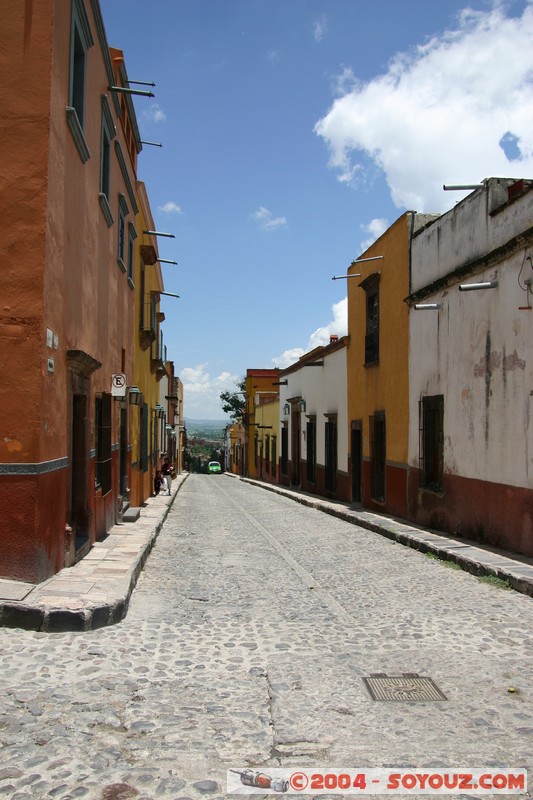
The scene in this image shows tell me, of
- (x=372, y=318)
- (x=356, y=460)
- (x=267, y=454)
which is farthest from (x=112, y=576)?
(x=267, y=454)

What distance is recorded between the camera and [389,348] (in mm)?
14695

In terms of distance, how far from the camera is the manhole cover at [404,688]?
14.0 feet

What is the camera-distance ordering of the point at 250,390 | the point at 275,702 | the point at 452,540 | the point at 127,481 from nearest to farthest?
the point at 275,702 → the point at 452,540 → the point at 127,481 → the point at 250,390

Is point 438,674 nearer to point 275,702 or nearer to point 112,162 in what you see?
point 275,702

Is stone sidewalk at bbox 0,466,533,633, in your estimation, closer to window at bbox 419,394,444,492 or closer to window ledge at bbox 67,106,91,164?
window at bbox 419,394,444,492

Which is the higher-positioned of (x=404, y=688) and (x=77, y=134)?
(x=77, y=134)

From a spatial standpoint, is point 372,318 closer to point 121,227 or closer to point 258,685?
point 121,227

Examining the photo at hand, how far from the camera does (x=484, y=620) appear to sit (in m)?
6.10

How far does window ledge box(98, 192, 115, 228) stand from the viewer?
9625mm

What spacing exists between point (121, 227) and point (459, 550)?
795 centimetres

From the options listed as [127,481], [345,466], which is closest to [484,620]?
[127,481]

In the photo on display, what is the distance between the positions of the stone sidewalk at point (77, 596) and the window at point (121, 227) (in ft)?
19.4

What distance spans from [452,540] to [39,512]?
6418mm

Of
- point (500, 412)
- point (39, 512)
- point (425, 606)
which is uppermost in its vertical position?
point (500, 412)
